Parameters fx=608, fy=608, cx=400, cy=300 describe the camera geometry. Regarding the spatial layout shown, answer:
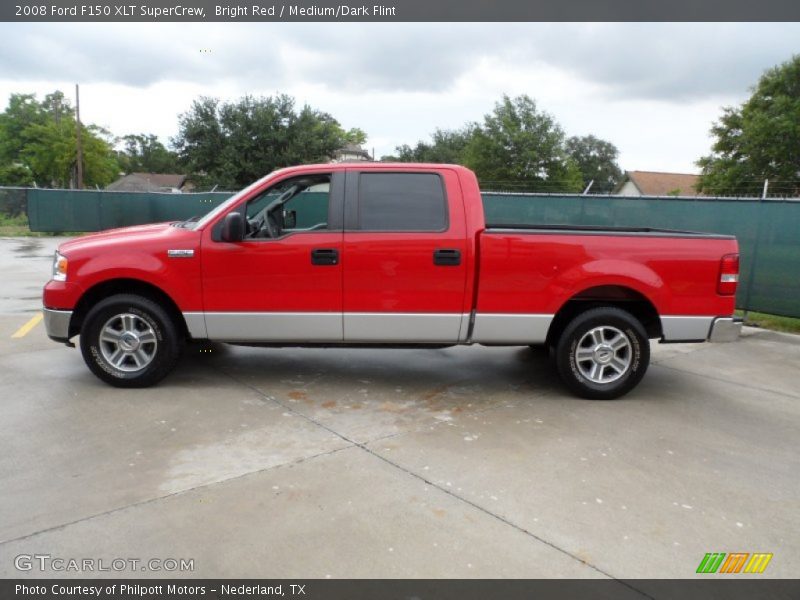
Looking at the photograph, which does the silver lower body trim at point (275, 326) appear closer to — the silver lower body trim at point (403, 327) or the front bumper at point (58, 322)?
the silver lower body trim at point (403, 327)

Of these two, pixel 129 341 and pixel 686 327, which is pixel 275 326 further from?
pixel 686 327

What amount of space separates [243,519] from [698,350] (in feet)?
19.6

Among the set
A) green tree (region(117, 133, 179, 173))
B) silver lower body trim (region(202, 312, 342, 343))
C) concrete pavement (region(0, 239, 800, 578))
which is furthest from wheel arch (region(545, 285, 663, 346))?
green tree (region(117, 133, 179, 173))

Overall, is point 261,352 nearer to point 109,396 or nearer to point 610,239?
point 109,396

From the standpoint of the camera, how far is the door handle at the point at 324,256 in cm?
516

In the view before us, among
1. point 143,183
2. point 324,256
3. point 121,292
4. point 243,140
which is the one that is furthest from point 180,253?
point 143,183

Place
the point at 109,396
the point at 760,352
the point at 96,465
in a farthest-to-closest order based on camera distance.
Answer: the point at 760,352 → the point at 109,396 → the point at 96,465

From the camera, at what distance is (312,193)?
559cm

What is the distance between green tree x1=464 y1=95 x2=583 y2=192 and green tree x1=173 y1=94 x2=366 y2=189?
13.2 metres

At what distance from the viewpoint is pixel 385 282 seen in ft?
17.0

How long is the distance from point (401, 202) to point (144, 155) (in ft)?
444

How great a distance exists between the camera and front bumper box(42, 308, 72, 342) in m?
5.25

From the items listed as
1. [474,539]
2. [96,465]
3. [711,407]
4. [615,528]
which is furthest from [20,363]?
[711,407]

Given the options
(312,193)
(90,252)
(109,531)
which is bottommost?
(109,531)
